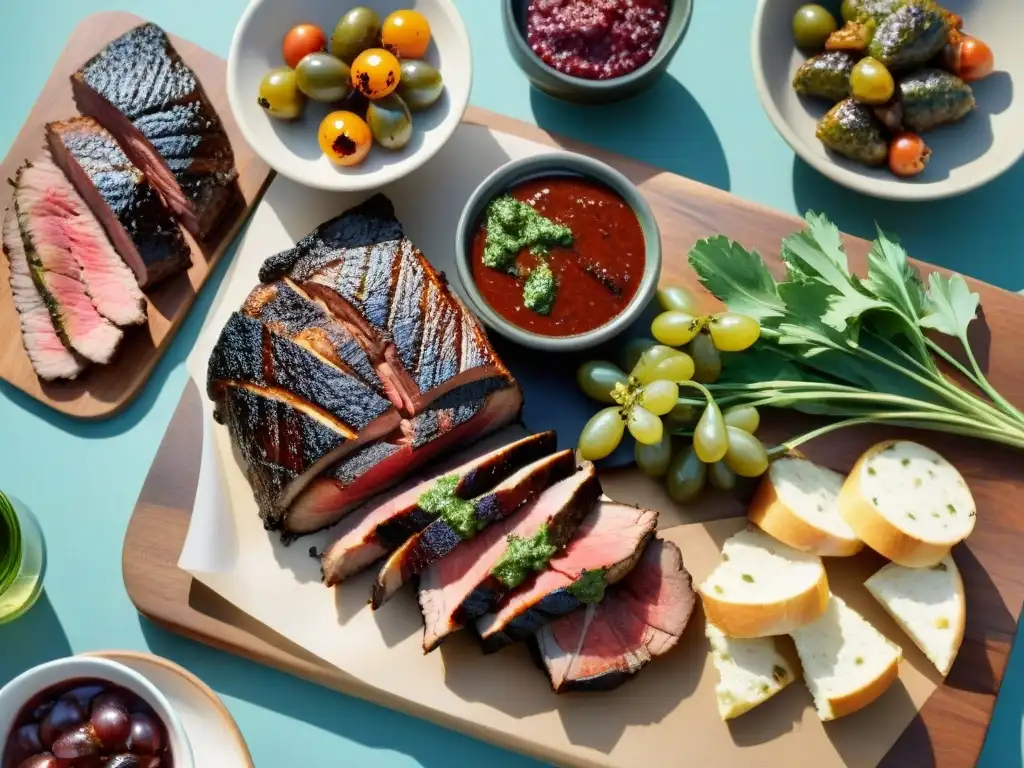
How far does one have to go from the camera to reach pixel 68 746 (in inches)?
103

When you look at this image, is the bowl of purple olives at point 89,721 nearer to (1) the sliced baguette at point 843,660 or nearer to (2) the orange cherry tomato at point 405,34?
(1) the sliced baguette at point 843,660

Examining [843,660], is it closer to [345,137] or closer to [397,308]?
[397,308]

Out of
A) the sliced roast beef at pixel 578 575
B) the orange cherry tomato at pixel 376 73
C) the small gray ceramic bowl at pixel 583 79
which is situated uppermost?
the orange cherry tomato at pixel 376 73

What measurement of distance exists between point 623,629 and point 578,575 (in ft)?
0.92

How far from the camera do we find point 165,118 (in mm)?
3311

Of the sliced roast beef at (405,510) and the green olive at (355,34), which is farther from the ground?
the green olive at (355,34)

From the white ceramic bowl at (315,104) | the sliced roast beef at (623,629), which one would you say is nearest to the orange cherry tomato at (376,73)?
the white ceramic bowl at (315,104)

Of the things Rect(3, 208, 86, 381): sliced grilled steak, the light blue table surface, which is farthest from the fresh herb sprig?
Rect(3, 208, 86, 381): sliced grilled steak

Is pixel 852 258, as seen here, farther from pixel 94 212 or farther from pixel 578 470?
pixel 94 212

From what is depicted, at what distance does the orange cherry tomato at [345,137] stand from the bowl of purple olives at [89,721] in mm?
1680

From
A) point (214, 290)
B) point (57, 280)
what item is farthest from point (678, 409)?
point (57, 280)

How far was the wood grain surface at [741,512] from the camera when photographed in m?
3.17

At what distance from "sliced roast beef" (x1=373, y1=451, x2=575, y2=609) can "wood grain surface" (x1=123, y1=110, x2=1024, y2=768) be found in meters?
0.37

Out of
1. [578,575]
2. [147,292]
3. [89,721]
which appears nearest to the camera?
[89,721]
